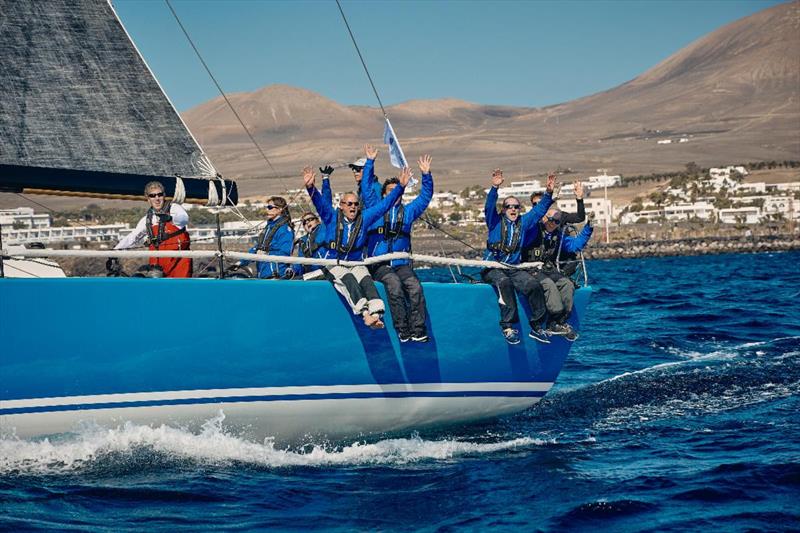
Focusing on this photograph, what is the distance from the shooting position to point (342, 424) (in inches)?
366

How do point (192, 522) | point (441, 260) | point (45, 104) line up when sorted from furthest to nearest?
point (441, 260)
point (45, 104)
point (192, 522)

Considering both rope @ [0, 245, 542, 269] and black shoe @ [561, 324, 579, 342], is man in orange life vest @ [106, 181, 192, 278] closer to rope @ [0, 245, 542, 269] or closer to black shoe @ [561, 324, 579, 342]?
rope @ [0, 245, 542, 269]

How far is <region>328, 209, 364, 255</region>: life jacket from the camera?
923cm

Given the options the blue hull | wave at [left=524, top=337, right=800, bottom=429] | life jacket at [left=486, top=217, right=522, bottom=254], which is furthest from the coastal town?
the blue hull

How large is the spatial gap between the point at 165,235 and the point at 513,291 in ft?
10.2

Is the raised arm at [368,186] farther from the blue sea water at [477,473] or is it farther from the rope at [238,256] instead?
the blue sea water at [477,473]

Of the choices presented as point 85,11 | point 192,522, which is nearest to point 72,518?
point 192,522

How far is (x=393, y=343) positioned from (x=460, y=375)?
81cm

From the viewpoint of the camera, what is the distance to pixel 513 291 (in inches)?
386

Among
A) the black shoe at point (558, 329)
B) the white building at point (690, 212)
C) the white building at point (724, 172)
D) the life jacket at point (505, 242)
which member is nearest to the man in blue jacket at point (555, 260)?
the black shoe at point (558, 329)

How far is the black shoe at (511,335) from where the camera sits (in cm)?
978

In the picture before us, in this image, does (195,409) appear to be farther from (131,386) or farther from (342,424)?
(342,424)

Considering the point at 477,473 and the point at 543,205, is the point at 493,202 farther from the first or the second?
the point at 477,473

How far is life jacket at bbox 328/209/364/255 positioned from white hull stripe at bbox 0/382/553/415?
116 cm
